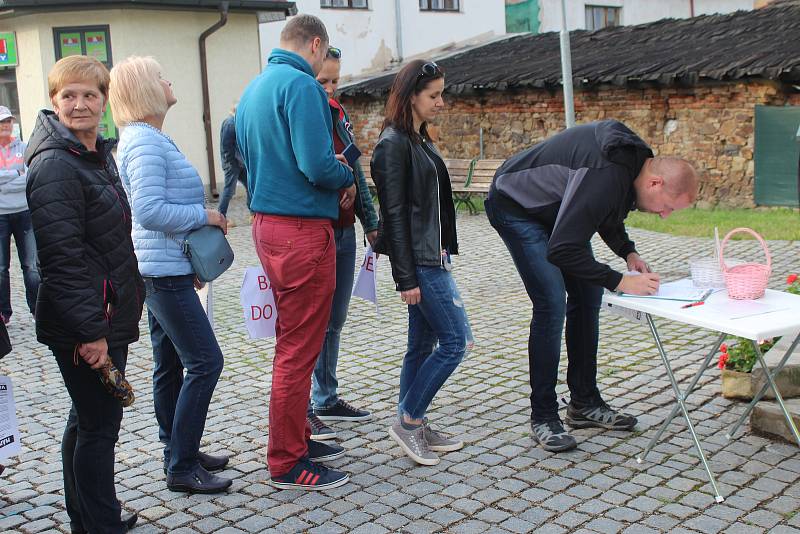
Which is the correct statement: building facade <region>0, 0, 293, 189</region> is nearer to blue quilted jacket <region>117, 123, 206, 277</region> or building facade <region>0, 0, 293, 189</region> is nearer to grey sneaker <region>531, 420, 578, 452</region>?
blue quilted jacket <region>117, 123, 206, 277</region>

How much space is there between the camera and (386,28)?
2408 cm

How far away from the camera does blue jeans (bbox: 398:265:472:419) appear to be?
4473 mm

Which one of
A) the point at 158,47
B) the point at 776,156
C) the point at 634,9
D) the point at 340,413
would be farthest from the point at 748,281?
the point at 634,9

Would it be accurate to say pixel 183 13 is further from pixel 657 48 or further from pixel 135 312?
pixel 135 312

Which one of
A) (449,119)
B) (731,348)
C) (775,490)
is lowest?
(775,490)

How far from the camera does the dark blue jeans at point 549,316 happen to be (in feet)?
15.0

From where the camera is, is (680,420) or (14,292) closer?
(680,420)

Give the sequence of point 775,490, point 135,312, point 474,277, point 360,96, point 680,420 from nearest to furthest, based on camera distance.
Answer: point 135,312 → point 775,490 → point 680,420 → point 474,277 → point 360,96

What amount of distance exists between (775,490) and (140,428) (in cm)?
340

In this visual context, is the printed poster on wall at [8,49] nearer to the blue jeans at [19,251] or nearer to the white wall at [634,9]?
the blue jeans at [19,251]

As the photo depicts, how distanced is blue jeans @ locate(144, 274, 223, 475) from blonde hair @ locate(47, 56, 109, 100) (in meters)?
0.91

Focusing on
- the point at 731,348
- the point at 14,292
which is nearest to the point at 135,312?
the point at 731,348

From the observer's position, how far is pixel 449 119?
1981cm

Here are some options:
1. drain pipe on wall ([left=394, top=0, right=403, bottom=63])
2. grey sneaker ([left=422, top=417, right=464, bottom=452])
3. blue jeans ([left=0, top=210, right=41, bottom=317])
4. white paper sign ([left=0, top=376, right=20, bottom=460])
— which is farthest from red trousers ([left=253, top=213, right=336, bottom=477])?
drain pipe on wall ([left=394, top=0, right=403, bottom=63])
